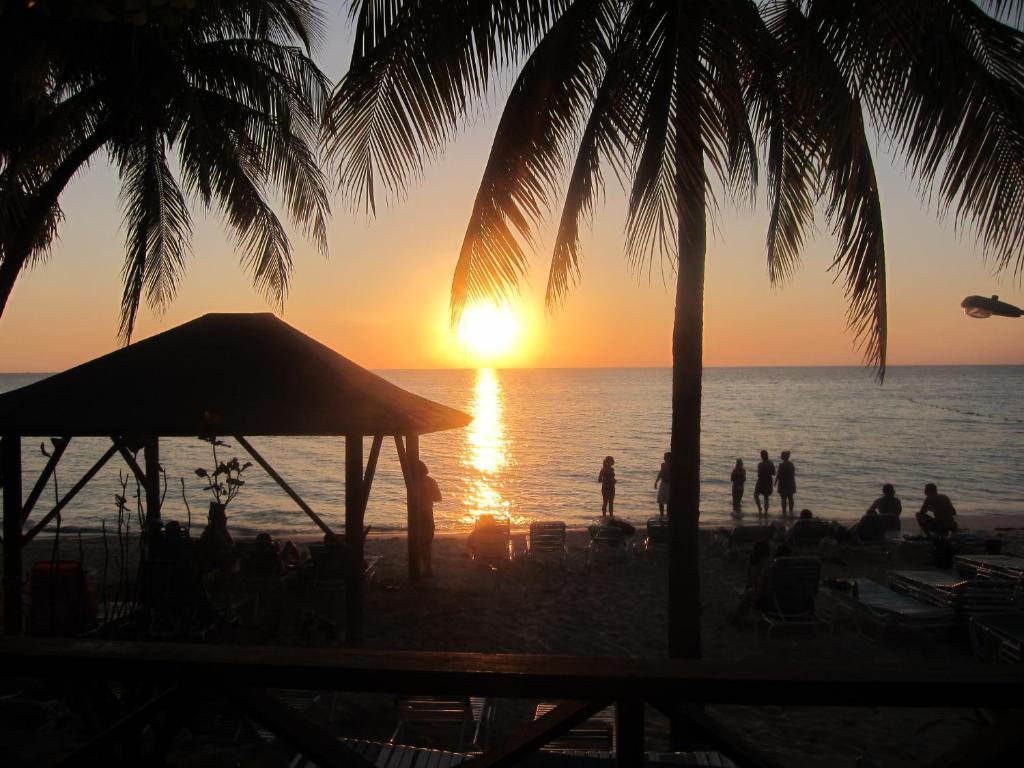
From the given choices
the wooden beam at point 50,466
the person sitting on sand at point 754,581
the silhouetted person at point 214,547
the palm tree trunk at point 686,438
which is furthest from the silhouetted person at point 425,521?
the palm tree trunk at point 686,438

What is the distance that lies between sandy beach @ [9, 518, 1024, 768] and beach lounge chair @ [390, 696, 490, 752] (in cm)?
40

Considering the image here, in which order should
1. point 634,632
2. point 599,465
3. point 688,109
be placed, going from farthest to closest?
1. point 599,465
2. point 634,632
3. point 688,109

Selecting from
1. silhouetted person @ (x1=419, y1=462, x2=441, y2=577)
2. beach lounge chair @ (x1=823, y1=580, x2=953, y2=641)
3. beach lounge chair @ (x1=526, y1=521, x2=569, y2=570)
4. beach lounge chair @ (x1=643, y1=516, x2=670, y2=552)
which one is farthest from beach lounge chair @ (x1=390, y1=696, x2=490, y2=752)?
beach lounge chair @ (x1=643, y1=516, x2=670, y2=552)

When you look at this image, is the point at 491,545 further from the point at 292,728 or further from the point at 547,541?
the point at 292,728

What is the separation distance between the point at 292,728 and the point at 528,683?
24.6 inches

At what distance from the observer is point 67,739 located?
5656 millimetres

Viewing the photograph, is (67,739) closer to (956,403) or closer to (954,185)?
(954,185)

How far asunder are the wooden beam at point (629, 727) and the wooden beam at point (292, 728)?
630mm

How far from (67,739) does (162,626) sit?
41.2 inches

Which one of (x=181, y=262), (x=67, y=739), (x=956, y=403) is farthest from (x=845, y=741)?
(x=956, y=403)

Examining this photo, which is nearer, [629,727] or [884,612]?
[629,727]

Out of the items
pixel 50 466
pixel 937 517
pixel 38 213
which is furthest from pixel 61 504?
pixel 937 517

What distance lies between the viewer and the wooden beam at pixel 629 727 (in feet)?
5.59

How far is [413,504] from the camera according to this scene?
1129cm
